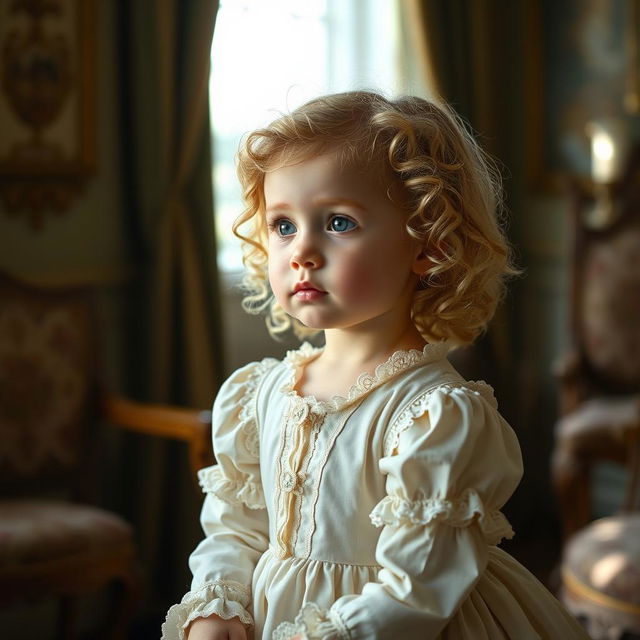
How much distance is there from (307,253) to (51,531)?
5.47 ft

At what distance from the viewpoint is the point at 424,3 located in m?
4.25

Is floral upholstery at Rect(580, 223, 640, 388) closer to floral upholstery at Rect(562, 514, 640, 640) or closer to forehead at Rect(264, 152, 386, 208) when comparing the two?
floral upholstery at Rect(562, 514, 640, 640)

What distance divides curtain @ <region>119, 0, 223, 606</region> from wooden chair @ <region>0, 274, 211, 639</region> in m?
0.33

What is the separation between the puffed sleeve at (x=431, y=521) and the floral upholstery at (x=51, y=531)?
1518 mm

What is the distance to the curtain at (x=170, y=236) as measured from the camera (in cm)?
338

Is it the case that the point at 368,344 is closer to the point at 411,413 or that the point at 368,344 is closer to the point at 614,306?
the point at 411,413

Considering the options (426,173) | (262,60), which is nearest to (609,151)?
(262,60)

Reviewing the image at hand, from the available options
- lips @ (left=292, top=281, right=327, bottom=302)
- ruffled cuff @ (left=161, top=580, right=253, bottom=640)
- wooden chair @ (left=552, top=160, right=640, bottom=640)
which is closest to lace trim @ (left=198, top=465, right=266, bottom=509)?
ruffled cuff @ (left=161, top=580, right=253, bottom=640)

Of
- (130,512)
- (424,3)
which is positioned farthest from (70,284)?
(424,3)

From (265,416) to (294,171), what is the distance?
0.38 metres

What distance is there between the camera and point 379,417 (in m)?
1.32

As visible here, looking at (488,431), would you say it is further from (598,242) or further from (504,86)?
(504,86)

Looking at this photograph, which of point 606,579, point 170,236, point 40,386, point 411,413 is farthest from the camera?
point 170,236

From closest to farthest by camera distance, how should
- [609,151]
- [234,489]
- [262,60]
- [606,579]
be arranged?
[234,489]
[606,579]
[262,60]
[609,151]
